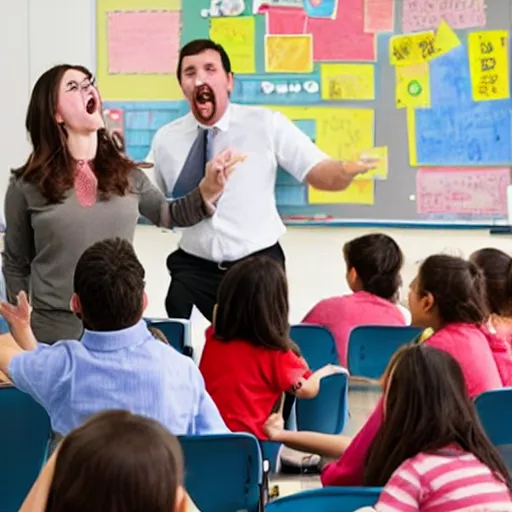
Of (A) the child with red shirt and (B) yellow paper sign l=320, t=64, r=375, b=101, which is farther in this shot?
(B) yellow paper sign l=320, t=64, r=375, b=101

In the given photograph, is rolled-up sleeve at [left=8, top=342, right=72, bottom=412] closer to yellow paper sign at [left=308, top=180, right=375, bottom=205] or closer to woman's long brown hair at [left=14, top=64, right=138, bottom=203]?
woman's long brown hair at [left=14, top=64, right=138, bottom=203]

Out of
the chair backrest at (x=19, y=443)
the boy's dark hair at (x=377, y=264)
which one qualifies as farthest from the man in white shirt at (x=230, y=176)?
the chair backrest at (x=19, y=443)

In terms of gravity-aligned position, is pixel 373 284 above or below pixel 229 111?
below

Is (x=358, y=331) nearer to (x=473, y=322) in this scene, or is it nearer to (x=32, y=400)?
(x=473, y=322)

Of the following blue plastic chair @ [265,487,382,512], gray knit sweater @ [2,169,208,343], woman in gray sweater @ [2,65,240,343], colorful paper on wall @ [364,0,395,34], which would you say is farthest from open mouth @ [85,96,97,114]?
colorful paper on wall @ [364,0,395,34]

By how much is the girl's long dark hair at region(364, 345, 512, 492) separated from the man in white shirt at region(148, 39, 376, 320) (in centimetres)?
210

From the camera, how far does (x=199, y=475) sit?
7.72ft

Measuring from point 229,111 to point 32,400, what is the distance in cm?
198

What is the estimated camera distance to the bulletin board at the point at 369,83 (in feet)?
17.5

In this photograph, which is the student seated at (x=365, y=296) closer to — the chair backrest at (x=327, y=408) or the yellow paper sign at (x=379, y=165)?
the chair backrest at (x=327, y=408)

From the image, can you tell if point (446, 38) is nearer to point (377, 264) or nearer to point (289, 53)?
point (289, 53)

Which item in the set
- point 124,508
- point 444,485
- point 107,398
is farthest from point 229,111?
point 124,508

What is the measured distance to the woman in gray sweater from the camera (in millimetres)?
3176

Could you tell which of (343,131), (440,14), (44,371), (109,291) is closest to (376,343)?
(109,291)
